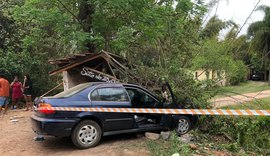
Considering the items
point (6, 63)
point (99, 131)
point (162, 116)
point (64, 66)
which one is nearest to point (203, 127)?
point (162, 116)

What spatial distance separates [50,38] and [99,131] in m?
11.2

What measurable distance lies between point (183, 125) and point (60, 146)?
3.51 m

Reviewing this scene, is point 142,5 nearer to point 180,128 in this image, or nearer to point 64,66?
point 64,66

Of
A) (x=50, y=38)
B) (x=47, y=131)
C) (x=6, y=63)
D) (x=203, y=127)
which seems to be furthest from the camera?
(x=50, y=38)

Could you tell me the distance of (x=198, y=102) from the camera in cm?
869

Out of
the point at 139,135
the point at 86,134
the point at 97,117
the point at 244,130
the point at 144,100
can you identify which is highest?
the point at 144,100

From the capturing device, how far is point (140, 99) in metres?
7.70

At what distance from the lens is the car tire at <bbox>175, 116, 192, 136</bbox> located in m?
7.76

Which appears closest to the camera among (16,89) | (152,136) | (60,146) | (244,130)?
(60,146)

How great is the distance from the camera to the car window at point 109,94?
21.8 feet

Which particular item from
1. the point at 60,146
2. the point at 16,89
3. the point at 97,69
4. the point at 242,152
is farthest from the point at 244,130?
the point at 16,89

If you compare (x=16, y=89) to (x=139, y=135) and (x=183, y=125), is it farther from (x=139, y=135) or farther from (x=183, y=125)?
(x=183, y=125)

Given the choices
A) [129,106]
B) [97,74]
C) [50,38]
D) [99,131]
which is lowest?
[99,131]

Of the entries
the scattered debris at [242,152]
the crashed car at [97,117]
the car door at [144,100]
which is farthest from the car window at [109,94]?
the scattered debris at [242,152]
